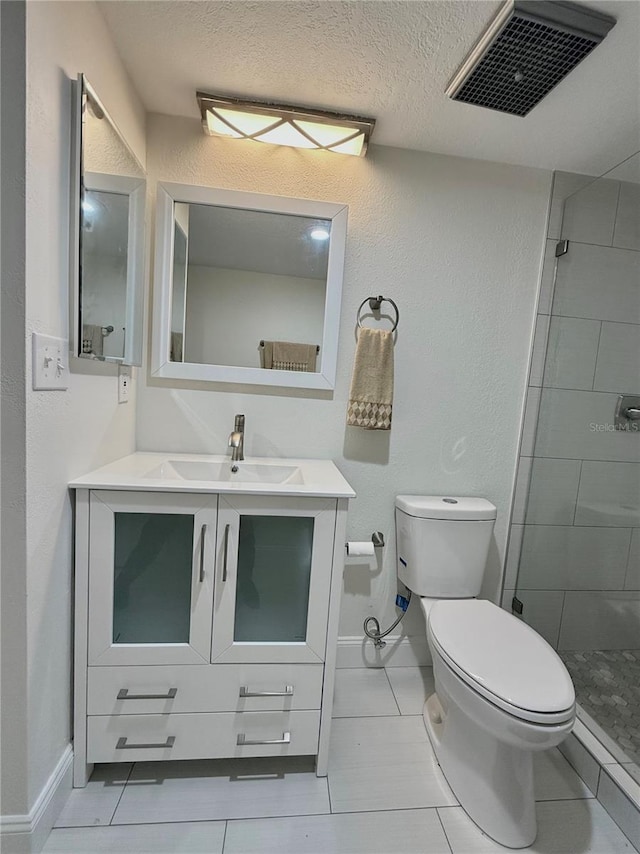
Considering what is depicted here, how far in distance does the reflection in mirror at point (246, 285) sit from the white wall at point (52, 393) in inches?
16.3

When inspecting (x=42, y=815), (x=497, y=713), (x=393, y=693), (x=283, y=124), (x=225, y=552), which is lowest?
(x=393, y=693)

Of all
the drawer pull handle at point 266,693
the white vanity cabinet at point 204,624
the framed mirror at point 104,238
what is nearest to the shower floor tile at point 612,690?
the white vanity cabinet at point 204,624

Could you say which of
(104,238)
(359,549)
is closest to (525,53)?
(104,238)

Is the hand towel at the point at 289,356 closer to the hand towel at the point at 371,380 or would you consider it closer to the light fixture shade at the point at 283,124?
the hand towel at the point at 371,380

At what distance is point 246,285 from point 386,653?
167 cm

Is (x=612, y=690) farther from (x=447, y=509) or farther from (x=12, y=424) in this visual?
(x=12, y=424)

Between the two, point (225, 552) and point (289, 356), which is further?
point (289, 356)

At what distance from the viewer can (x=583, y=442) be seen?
159 cm

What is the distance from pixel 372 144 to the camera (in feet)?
5.01

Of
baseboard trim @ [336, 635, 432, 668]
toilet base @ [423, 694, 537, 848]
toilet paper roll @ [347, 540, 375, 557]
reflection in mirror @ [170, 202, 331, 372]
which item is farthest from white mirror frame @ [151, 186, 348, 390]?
toilet base @ [423, 694, 537, 848]

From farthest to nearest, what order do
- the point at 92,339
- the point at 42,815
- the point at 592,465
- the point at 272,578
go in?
the point at 592,465 < the point at 272,578 < the point at 92,339 < the point at 42,815

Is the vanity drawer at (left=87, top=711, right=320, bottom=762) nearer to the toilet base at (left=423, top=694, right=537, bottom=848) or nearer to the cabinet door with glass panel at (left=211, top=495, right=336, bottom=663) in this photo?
the cabinet door with glass panel at (left=211, top=495, right=336, bottom=663)

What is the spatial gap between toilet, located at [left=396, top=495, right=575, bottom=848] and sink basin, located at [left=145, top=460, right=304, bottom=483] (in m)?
0.53

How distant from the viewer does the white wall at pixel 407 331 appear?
150 centimetres
